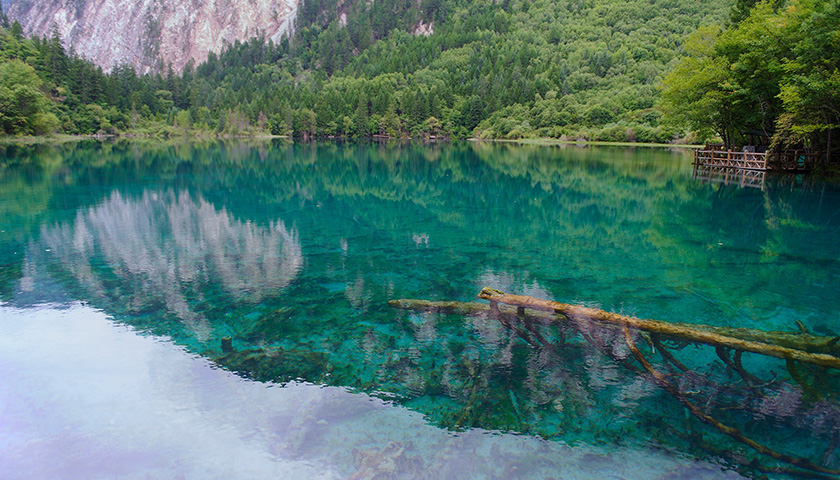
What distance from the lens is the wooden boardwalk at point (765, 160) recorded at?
1346 inches

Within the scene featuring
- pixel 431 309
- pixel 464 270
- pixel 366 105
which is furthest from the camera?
pixel 366 105

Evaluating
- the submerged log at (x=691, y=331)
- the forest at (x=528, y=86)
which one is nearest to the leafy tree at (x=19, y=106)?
the forest at (x=528, y=86)

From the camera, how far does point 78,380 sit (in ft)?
22.4

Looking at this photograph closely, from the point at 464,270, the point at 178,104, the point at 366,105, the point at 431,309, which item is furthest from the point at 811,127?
the point at 178,104

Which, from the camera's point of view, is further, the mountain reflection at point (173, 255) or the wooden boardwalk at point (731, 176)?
the wooden boardwalk at point (731, 176)

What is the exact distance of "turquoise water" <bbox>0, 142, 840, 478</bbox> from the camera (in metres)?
5.77

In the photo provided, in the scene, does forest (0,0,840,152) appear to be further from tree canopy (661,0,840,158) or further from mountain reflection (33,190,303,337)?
mountain reflection (33,190,303,337)

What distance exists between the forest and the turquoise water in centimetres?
1391

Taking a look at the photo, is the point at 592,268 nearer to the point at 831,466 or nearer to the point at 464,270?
the point at 464,270

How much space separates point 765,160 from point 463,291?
34.2m

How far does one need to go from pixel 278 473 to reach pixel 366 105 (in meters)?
134

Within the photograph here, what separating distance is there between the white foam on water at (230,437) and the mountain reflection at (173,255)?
1.88m

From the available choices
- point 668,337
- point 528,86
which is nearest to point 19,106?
point 668,337

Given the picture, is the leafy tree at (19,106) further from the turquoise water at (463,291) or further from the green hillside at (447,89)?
the turquoise water at (463,291)
